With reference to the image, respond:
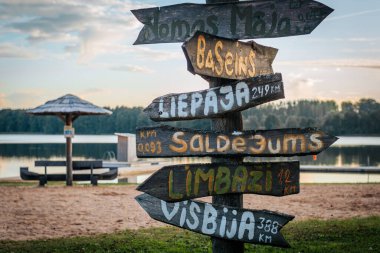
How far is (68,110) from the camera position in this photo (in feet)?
58.1

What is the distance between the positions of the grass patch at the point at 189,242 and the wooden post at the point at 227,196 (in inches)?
116

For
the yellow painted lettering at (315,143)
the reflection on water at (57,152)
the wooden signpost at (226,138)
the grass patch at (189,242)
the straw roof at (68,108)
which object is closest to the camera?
the yellow painted lettering at (315,143)

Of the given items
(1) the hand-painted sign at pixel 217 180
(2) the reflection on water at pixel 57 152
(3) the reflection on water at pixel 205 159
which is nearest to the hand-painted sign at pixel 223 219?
(1) the hand-painted sign at pixel 217 180

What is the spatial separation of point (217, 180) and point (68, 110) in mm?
14244

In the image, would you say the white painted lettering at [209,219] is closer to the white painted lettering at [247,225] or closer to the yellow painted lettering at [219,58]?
the white painted lettering at [247,225]

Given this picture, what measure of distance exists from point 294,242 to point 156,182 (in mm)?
4387

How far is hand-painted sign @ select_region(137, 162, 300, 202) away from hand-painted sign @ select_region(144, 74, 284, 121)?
46 centimetres

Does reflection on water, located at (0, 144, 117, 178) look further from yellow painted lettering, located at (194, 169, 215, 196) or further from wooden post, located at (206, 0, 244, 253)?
yellow painted lettering, located at (194, 169, 215, 196)

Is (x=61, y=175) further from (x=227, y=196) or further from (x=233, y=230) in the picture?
(x=233, y=230)

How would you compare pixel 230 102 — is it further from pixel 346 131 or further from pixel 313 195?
pixel 346 131

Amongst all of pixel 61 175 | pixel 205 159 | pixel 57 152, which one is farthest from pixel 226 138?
pixel 57 152

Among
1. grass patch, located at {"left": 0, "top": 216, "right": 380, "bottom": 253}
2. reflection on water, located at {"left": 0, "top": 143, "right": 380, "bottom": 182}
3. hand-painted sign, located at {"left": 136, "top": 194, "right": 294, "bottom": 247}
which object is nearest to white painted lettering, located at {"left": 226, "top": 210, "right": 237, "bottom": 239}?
hand-painted sign, located at {"left": 136, "top": 194, "right": 294, "bottom": 247}

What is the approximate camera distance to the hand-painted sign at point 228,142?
13.2 feet

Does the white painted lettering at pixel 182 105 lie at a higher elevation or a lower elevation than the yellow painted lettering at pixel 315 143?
higher
